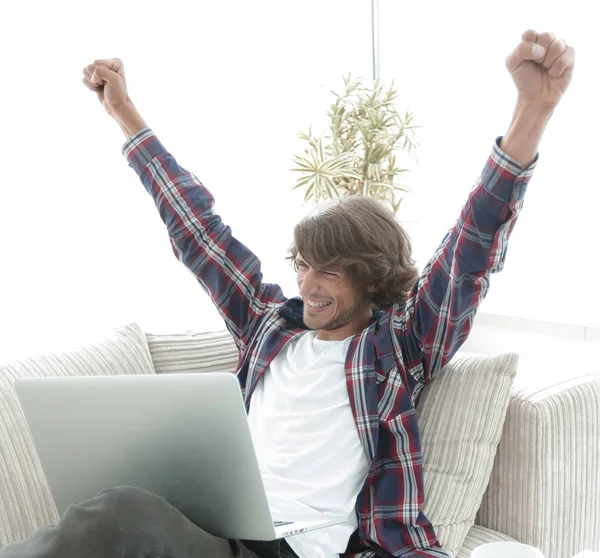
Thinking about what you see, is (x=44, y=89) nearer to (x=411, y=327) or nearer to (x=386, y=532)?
(x=411, y=327)

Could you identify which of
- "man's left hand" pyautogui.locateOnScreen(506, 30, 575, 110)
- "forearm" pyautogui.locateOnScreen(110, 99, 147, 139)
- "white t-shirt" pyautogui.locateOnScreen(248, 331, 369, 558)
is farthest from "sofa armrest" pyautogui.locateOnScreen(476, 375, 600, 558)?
"forearm" pyautogui.locateOnScreen(110, 99, 147, 139)

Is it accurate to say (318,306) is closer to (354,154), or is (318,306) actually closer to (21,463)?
(21,463)

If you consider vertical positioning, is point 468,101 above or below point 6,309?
above

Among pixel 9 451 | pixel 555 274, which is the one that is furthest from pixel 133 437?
pixel 555 274

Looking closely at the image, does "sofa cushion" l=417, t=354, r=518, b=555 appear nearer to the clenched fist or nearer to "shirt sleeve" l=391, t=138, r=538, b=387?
"shirt sleeve" l=391, t=138, r=538, b=387

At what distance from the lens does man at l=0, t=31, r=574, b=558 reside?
111 centimetres

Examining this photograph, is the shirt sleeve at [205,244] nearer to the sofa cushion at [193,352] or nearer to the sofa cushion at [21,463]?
the sofa cushion at [193,352]

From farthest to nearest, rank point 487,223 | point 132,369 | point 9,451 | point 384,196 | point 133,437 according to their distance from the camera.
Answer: point 384,196
point 132,369
point 9,451
point 487,223
point 133,437

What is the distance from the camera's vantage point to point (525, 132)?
4.08 ft

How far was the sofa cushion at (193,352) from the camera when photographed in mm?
1866

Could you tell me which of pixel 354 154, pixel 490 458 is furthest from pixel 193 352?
pixel 354 154

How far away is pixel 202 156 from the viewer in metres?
3.15

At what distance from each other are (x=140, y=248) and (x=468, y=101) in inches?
67.2

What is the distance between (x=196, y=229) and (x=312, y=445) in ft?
1.94
